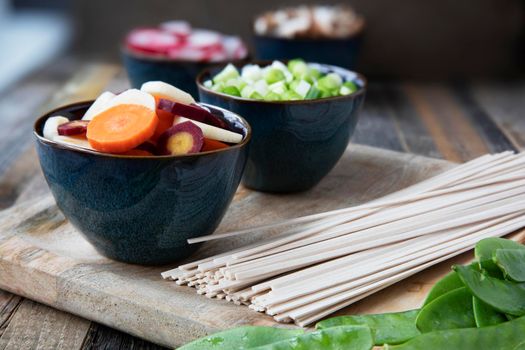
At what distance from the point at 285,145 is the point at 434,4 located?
192 cm

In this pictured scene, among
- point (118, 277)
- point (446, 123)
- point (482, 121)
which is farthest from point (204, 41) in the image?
point (118, 277)

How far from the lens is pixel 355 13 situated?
3268 millimetres

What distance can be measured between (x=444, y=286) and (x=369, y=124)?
139cm

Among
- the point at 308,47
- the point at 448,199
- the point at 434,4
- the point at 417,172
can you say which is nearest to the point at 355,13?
the point at 434,4

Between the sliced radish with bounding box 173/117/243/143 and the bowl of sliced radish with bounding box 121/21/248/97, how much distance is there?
943 millimetres

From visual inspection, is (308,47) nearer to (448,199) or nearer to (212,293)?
(448,199)

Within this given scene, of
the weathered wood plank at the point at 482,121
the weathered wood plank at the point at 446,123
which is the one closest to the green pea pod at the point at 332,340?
the weathered wood plank at the point at 446,123

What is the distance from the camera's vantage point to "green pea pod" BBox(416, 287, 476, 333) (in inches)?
42.4

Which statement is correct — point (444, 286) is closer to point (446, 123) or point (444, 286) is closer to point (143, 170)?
point (143, 170)

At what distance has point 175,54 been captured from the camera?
238cm

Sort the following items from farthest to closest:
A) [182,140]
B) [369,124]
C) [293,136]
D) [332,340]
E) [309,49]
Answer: [309,49]
[369,124]
[293,136]
[182,140]
[332,340]

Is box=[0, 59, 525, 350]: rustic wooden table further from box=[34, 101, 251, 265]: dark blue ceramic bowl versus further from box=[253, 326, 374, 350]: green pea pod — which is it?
box=[253, 326, 374, 350]: green pea pod

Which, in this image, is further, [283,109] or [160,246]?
[283,109]

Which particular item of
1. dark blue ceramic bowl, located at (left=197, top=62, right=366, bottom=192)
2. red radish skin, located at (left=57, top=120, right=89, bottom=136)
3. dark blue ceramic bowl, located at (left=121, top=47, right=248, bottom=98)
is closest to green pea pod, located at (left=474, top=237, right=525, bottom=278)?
dark blue ceramic bowl, located at (left=197, top=62, right=366, bottom=192)
